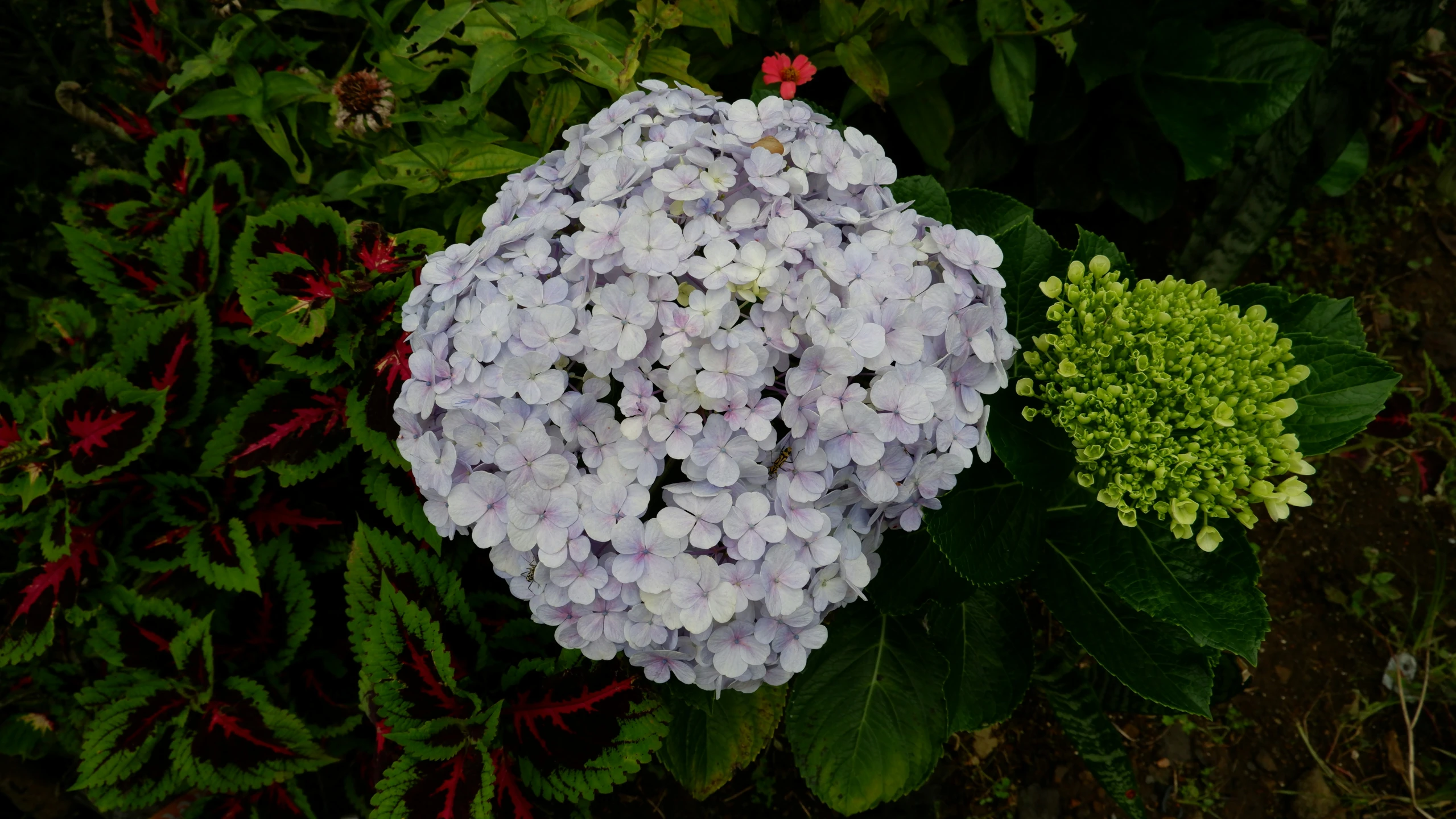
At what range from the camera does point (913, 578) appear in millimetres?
1413

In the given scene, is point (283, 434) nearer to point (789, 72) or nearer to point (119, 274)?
point (119, 274)

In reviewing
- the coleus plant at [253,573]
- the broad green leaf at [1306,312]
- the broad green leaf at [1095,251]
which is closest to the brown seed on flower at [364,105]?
the coleus plant at [253,573]

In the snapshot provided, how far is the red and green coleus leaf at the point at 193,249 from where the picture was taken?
179cm

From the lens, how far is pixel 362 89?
1559 mm

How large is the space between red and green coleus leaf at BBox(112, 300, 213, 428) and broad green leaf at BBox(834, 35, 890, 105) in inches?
56.2

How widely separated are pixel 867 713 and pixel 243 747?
1.16 meters

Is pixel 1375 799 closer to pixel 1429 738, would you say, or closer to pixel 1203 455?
pixel 1429 738

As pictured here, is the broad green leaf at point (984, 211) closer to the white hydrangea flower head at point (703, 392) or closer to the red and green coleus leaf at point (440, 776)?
the white hydrangea flower head at point (703, 392)

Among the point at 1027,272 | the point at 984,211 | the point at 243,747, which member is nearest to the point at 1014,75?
the point at 984,211

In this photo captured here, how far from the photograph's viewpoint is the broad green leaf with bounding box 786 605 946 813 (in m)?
1.49

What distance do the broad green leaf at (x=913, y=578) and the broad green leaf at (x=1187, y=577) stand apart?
22 cm

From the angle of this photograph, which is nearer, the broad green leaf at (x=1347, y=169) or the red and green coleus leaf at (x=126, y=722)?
the red and green coleus leaf at (x=126, y=722)

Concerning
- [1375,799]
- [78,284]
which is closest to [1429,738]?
[1375,799]

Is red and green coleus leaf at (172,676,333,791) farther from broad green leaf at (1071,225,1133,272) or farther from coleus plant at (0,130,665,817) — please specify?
broad green leaf at (1071,225,1133,272)
